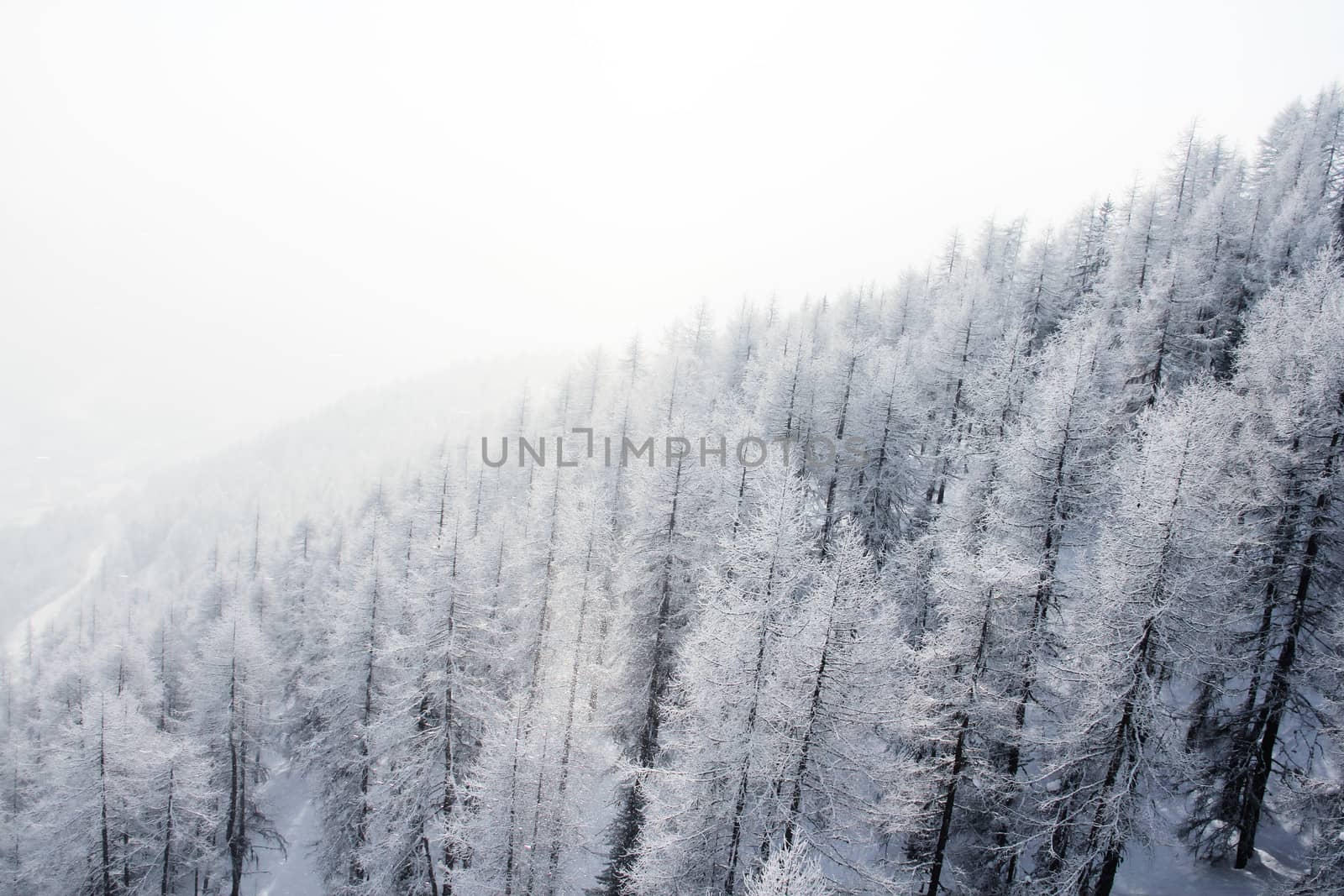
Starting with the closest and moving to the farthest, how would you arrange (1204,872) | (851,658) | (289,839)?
1. (851,658)
2. (1204,872)
3. (289,839)

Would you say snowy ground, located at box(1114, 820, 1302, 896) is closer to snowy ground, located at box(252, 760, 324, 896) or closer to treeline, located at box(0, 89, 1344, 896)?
treeline, located at box(0, 89, 1344, 896)

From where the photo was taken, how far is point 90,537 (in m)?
160

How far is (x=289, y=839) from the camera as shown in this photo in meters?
33.2

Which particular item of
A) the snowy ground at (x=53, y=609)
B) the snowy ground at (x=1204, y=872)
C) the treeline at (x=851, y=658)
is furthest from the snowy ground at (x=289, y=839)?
the snowy ground at (x=53, y=609)

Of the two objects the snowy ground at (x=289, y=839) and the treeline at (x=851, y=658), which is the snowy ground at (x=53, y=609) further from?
the treeline at (x=851, y=658)

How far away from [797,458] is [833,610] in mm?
20202

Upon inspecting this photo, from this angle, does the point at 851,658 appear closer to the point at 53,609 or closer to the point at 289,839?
the point at 289,839

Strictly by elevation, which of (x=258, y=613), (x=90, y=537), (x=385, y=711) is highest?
(x=385, y=711)

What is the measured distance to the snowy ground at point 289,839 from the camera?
29.8 m

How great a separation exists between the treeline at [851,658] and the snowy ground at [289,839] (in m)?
1.00

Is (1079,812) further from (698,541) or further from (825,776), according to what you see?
(698,541)

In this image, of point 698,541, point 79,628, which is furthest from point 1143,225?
point 79,628

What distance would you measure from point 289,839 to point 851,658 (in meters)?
35.1

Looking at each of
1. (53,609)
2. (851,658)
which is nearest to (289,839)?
(851,658)
